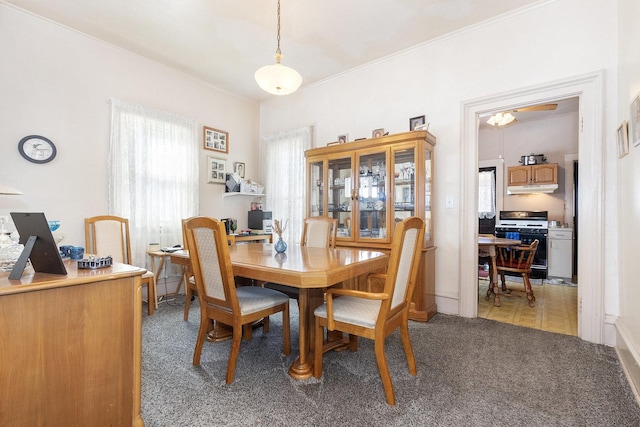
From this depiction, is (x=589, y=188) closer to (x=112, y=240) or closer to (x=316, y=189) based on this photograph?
(x=316, y=189)

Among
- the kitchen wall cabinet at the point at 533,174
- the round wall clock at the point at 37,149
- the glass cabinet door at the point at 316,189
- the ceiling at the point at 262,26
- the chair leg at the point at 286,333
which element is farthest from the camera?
the kitchen wall cabinet at the point at 533,174

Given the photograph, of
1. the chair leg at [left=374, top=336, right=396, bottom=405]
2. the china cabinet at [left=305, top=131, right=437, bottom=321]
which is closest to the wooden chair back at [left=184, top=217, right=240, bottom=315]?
the chair leg at [left=374, top=336, right=396, bottom=405]

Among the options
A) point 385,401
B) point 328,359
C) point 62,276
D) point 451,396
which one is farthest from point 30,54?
point 451,396

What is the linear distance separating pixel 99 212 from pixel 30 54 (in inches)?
61.7

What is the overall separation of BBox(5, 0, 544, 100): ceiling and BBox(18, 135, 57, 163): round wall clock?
117cm

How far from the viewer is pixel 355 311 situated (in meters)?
1.77

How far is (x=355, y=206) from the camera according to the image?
347 cm

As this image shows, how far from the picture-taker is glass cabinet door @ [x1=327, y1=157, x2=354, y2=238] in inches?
140

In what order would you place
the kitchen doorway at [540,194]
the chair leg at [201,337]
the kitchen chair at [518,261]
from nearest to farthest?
the chair leg at [201,337]
the kitchen chair at [518,261]
the kitchen doorway at [540,194]

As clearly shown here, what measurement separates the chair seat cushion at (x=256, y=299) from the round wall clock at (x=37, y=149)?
238 cm

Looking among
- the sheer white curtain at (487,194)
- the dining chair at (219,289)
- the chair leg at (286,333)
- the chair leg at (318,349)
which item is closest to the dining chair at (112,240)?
the dining chair at (219,289)

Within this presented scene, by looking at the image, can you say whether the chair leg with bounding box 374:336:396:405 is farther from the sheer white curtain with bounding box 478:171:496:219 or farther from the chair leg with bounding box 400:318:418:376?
the sheer white curtain with bounding box 478:171:496:219

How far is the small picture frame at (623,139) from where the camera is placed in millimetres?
2031

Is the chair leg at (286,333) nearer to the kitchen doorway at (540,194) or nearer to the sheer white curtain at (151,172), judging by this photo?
the sheer white curtain at (151,172)
